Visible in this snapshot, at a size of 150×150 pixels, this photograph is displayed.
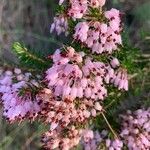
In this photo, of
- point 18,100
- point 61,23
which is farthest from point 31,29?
point 18,100

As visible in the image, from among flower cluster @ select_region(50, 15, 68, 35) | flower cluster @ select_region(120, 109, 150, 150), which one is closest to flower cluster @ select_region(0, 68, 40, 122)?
flower cluster @ select_region(50, 15, 68, 35)

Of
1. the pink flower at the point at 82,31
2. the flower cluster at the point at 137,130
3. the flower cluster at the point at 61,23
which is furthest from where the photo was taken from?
the flower cluster at the point at 137,130

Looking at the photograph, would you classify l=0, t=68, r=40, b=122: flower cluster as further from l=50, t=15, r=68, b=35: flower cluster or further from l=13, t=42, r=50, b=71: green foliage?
l=50, t=15, r=68, b=35: flower cluster

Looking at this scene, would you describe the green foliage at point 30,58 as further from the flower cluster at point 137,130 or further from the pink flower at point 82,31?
the flower cluster at point 137,130

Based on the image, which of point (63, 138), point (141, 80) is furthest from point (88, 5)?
point (141, 80)

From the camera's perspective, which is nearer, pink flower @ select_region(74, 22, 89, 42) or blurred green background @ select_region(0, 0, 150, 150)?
pink flower @ select_region(74, 22, 89, 42)

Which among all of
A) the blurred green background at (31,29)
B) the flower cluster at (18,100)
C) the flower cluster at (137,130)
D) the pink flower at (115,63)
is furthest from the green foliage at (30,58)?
the blurred green background at (31,29)
